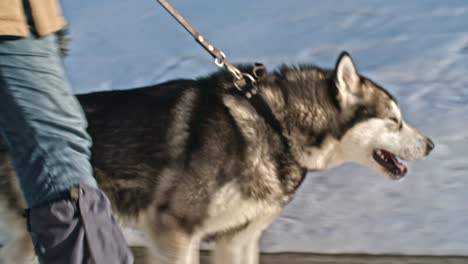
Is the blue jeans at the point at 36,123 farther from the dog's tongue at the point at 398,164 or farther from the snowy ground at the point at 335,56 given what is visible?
the snowy ground at the point at 335,56

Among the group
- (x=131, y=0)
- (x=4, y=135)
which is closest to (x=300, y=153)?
(x=4, y=135)

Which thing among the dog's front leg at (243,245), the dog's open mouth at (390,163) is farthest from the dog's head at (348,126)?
the dog's front leg at (243,245)

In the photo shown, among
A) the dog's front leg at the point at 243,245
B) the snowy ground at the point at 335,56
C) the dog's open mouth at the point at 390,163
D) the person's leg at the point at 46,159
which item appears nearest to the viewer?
the person's leg at the point at 46,159

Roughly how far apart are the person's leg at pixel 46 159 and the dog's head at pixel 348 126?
1.48 m

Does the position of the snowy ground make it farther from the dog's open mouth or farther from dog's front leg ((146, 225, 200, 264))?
dog's front leg ((146, 225, 200, 264))

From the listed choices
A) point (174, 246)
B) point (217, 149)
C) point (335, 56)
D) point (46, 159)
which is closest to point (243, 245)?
point (174, 246)

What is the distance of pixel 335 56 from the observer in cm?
432

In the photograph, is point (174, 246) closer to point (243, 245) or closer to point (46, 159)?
point (243, 245)

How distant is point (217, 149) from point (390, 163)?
0.90m

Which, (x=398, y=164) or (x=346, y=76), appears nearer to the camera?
(x=346, y=76)

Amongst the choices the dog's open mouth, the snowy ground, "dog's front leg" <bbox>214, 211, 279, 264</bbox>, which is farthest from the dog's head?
the snowy ground

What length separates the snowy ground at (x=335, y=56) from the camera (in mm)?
3865

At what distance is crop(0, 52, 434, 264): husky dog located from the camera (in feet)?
9.78

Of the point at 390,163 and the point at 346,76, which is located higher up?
the point at 346,76
